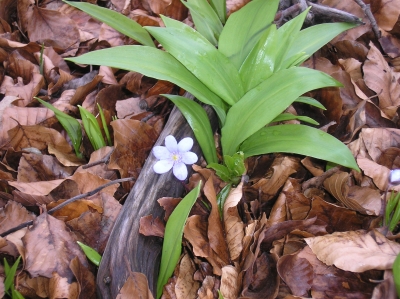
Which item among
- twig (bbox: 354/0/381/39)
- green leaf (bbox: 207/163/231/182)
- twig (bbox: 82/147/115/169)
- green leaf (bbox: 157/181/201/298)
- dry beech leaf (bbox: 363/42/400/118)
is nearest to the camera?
green leaf (bbox: 157/181/201/298)

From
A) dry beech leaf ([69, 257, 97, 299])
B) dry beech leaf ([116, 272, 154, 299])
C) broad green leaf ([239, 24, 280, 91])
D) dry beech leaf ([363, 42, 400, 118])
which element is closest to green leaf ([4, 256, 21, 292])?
dry beech leaf ([69, 257, 97, 299])

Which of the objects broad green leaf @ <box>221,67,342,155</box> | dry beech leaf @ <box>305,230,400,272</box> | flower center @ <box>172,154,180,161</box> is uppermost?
broad green leaf @ <box>221,67,342,155</box>

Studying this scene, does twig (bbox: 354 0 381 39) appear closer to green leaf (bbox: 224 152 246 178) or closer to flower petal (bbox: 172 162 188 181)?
green leaf (bbox: 224 152 246 178)

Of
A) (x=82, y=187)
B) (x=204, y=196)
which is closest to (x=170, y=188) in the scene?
(x=204, y=196)

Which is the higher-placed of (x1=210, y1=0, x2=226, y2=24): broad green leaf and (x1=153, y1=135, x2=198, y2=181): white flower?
(x1=210, y1=0, x2=226, y2=24): broad green leaf

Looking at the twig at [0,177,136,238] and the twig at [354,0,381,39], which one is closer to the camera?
the twig at [0,177,136,238]

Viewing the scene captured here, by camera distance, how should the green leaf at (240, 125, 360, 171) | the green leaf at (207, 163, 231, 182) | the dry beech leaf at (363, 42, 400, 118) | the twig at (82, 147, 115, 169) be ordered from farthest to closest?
the dry beech leaf at (363, 42, 400, 118)
the twig at (82, 147, 115, 169)
the green leaf at (207, 163, 231, 182)
the green leaf at (240, 125, 360, 171)

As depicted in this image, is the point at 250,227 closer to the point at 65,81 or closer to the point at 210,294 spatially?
the point at 210,294
